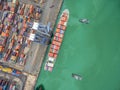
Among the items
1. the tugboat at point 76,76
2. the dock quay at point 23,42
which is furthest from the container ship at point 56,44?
the tugboat at point 76,76

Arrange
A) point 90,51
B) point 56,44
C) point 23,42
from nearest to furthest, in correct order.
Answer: point 56,44 < point 90,51 < point 23,42

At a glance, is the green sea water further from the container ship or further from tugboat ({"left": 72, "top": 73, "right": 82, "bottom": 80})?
the container ship

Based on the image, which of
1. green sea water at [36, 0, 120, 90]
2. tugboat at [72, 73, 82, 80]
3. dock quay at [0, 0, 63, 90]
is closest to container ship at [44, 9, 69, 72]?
green sea water at [36, 0, 120, 90]

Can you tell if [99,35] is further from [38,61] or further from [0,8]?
[0,8]

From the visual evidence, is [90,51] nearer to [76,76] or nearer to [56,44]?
[76,76]

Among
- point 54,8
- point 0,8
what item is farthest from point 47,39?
point 0,8

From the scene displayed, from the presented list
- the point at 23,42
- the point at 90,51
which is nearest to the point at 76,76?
the point at 90,51
